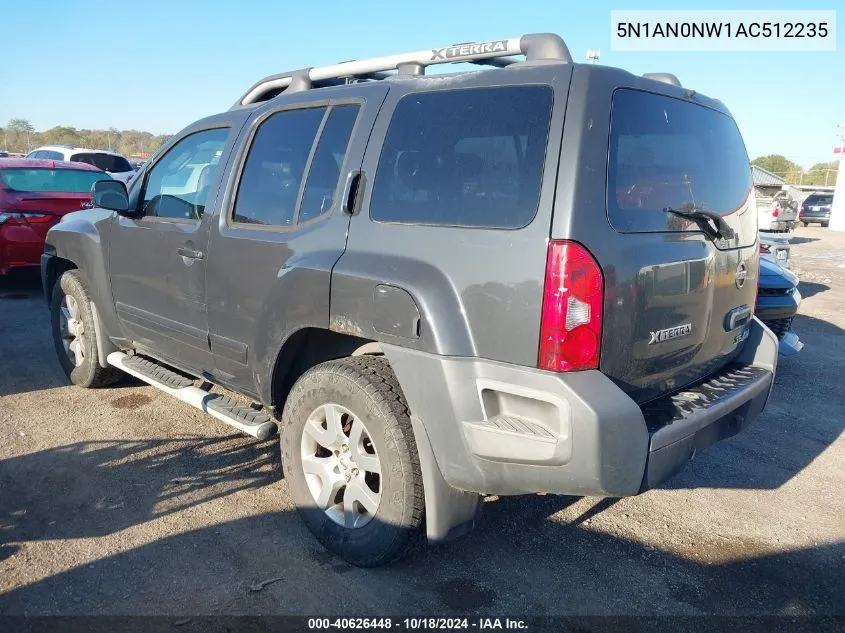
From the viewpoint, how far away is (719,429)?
285 centimetres

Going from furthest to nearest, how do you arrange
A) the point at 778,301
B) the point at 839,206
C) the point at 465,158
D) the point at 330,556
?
the point at 839,206
the point at 778,301
the point at 330,556
the point at 465,158

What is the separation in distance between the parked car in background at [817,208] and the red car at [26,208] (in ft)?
95.9

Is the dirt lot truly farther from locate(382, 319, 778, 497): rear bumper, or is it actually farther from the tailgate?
the tailgate

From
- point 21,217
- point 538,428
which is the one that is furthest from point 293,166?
point 21,217

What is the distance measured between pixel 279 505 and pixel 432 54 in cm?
231

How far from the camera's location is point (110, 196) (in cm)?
403

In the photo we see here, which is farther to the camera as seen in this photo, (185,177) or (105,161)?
(105,161)

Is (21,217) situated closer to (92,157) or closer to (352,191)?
(352,191)

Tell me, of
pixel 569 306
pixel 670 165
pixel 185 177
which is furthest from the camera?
pixel 185 177

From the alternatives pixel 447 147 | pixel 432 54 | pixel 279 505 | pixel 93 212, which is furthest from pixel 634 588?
pixel 93 212

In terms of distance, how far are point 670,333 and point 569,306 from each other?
1.95 ft

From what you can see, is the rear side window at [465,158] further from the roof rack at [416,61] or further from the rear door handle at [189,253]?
the rear door handle at [189,253]

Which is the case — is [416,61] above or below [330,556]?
above

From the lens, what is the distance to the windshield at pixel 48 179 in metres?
8.15
